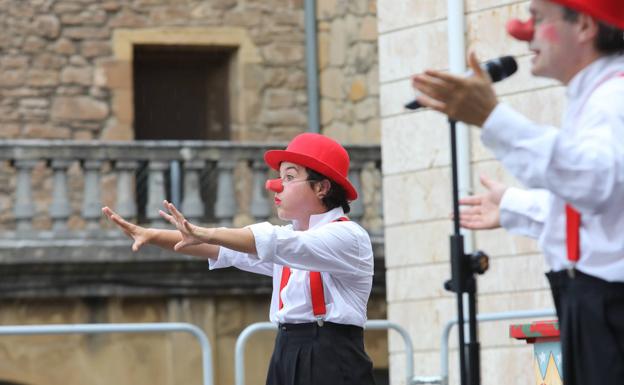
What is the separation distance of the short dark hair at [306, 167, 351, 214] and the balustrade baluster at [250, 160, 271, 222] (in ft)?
27.3

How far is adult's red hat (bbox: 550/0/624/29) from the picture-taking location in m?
3.64

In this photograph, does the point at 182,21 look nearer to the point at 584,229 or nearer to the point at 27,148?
the point at 27,148

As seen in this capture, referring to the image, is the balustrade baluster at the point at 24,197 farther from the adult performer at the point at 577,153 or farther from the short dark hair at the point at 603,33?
the short dark hair at the point at 603,33

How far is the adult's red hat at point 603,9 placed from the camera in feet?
11.9

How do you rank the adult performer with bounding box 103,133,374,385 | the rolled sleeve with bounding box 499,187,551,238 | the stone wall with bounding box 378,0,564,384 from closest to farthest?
the rolled sleeve with bounding box 499,187,551,238 → the adult performer with bounding box 103,133,374,385 → the stone wall with bounding box 378,0,564,384

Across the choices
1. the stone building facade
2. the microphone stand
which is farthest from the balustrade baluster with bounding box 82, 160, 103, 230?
the microphone stand

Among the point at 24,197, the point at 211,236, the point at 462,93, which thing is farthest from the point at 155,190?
the point at 462,93

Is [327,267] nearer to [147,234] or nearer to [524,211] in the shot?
[147,234]

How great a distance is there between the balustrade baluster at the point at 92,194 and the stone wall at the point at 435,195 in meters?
4.63

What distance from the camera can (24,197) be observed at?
44.9 ft

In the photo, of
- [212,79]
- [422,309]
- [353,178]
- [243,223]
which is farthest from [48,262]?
[422,309]

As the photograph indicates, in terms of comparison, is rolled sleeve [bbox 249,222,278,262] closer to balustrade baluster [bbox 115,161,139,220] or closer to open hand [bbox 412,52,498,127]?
open hand [bbox 412,52,498,127]

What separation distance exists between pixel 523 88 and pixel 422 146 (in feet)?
2.86

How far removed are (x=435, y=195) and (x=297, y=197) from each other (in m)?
3.75
